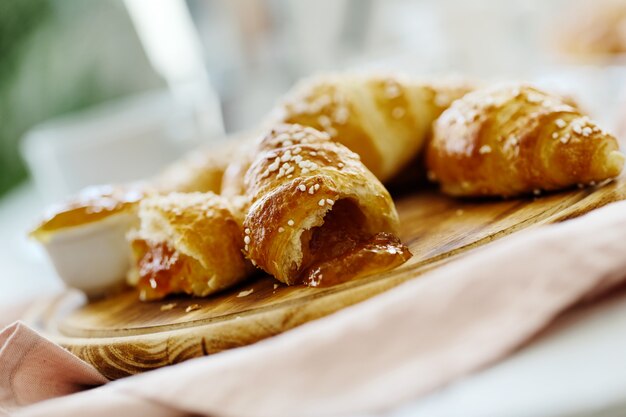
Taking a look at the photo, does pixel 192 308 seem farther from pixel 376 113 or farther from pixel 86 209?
pixel 376 113

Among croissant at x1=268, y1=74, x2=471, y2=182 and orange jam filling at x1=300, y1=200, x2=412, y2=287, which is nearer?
orange jam filling at x1=300, y1=200, x2=412, y2=287

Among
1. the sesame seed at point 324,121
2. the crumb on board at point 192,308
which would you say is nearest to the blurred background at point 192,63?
the sesame seed at point 324,121

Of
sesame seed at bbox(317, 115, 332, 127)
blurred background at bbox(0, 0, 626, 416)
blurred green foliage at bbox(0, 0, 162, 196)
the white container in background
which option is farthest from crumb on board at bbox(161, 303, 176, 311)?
blurred green foliage at bbox(0, 0, 162, 196)

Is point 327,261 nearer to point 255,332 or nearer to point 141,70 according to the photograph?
point 255,332

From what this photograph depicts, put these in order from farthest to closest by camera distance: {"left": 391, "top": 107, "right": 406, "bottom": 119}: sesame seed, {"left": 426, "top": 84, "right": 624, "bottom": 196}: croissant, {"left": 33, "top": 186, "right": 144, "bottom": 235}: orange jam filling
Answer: {"left": 391, "top": 107, "right": 406, "bottom": 119}: sesame seed < {"left": 33, "top": 186, "right": 144, "bottom": 235}: orange jam filling < {"left": 426, "top": 84, "right": 624, "bottom": 196}: croissant

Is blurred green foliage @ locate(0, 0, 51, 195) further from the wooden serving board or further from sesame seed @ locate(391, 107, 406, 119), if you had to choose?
sesame seed @ locate(391, 107, 406, 119)

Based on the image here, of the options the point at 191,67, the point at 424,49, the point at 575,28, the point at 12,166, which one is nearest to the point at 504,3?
the point at 424,49
